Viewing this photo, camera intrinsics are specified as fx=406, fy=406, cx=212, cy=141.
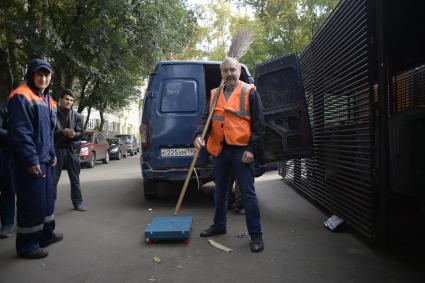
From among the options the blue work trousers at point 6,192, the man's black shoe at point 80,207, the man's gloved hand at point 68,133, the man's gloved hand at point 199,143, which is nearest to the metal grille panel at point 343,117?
the man's gloved hand at point 199,143

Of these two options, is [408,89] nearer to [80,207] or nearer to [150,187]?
[150,187]

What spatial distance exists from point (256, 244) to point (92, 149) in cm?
1454


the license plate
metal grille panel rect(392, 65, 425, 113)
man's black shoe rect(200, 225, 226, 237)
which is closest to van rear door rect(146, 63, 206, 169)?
the license plate

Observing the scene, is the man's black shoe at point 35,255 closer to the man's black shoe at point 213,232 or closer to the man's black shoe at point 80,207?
the man's black shoe at point 213,232

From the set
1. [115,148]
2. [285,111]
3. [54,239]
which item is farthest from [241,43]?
[115,148]

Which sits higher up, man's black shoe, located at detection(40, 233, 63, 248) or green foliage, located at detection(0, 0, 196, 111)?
green foliage, located at detection(0, 0, 196, 111)

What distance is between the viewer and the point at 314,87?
274 inches

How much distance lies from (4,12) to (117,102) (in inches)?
438

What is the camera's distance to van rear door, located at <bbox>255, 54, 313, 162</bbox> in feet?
19.5

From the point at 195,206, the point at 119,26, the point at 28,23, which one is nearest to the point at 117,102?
the point at 119,26

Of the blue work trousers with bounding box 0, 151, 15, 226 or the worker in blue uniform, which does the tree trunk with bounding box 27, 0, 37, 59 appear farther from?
the worker in blue uniform

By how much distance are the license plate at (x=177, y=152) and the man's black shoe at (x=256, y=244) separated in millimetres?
2441

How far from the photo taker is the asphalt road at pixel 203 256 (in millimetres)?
3551

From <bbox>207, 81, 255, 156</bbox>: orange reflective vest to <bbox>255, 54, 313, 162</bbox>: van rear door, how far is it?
159cm
